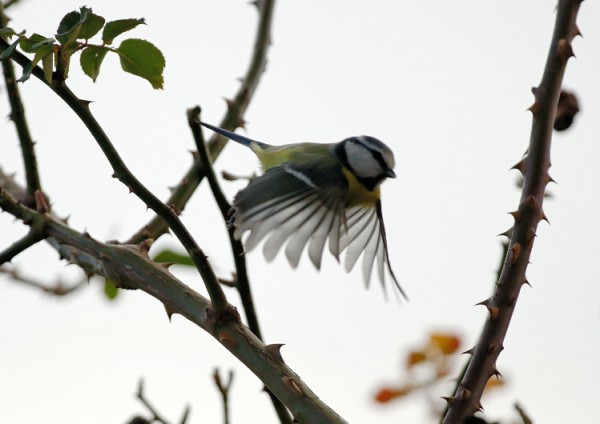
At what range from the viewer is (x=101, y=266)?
1556 mm

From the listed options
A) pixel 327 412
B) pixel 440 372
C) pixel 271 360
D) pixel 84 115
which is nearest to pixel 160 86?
pixel 84 115

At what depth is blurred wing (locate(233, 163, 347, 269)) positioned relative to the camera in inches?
76.5

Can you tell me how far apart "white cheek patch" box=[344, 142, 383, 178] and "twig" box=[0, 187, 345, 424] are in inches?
45.1

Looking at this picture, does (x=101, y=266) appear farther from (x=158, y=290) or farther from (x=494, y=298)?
(x=494, y=298)

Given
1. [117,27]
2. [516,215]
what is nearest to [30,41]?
[117,27]

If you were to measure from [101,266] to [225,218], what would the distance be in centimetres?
30

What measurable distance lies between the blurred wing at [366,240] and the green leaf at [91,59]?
1.05 m

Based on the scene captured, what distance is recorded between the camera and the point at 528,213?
1.37m

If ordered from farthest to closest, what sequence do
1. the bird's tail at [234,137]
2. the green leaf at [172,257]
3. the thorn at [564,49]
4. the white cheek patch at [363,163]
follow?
the white cheek patch at [363,163] < the bird's tail at [234,137] < the green leaf at [172,257] < the thorn at [564,49]

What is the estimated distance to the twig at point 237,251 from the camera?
1.50m

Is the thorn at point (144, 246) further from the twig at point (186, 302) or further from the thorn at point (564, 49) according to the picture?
the thorn at point (564, 49)

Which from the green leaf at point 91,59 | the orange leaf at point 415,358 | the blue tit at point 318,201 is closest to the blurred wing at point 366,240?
the blue tit at point 318,201

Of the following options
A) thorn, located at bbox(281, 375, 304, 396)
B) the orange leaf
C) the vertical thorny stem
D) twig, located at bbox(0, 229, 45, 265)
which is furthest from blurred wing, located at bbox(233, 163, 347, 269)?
the vertical thorny stem

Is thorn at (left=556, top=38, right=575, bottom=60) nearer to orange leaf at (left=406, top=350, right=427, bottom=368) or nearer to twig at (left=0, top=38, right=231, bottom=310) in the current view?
twig at (left=0, top=38, right=231, bottom=310)
